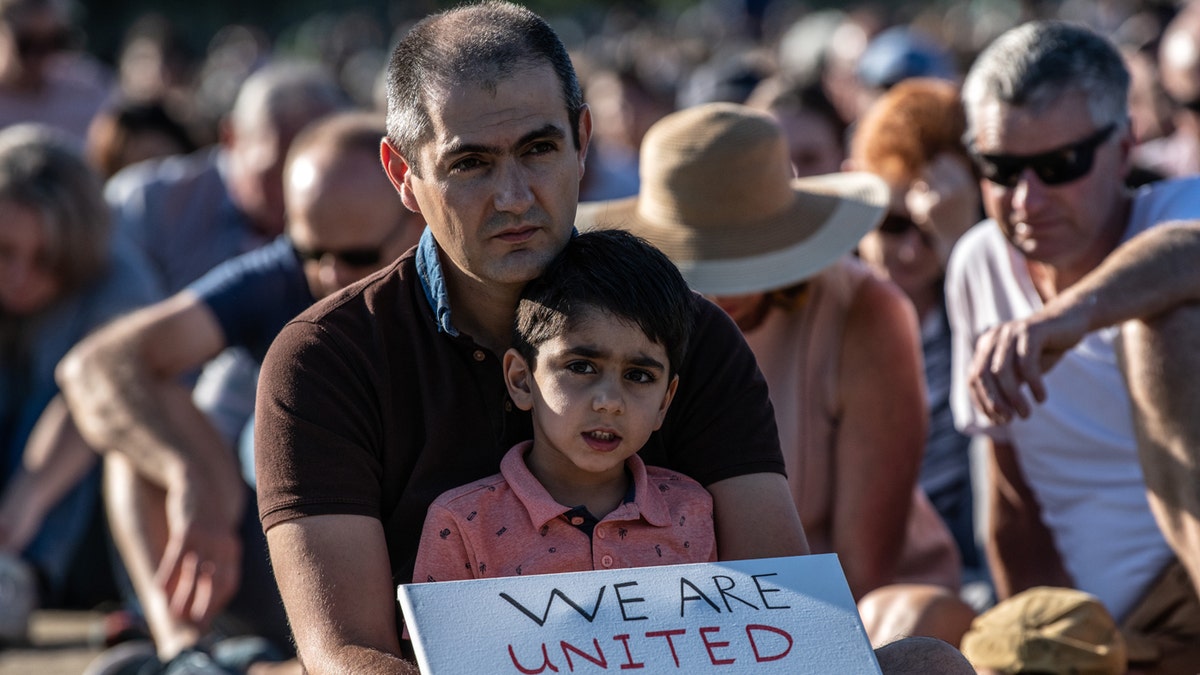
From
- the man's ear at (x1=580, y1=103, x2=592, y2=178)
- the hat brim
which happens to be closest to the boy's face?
the man's ear at (x1=580, y1=103, x2=592, y2=178)

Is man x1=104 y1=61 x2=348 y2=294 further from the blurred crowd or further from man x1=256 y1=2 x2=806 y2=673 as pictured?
man x1=256 y1=2 x2=806 y2=673

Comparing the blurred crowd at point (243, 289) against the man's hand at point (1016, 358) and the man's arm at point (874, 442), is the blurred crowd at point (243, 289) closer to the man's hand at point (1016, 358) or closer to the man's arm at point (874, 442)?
the man's arm at point (874, 442)

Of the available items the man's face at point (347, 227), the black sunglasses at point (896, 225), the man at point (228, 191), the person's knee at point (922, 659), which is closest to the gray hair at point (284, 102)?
the man at point (228, 191)

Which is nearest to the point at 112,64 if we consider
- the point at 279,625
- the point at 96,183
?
the point at 96,183

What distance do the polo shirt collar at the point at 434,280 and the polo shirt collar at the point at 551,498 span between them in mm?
245

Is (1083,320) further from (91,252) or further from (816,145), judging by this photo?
(91,252)

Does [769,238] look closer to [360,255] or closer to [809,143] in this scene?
[360,255]

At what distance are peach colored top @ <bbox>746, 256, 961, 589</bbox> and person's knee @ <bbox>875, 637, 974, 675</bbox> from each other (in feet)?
4.69

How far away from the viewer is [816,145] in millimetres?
6312

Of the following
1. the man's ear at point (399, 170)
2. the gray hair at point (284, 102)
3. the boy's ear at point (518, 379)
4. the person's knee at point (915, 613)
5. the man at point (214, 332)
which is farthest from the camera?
the gray hair at point (284, 102)

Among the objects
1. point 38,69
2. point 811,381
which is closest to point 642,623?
point 811,381

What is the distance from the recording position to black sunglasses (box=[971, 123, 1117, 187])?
3.94 metres

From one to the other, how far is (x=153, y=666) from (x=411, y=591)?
7.18 feet

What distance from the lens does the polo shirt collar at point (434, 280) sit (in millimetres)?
2752
